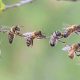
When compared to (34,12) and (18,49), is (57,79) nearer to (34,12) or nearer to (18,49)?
(18,49)

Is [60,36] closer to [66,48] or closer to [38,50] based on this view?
[66,48]

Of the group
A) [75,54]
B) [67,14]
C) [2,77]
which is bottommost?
[2,77]

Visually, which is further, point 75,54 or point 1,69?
point 1,69

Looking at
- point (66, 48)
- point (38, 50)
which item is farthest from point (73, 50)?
point (38, 50)

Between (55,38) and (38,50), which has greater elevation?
(55,38)

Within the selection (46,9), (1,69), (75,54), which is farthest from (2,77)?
(75,54)

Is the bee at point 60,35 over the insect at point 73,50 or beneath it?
over

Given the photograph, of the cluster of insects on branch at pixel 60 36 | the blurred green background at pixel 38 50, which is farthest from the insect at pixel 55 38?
the blurred green background at pixel 38 50

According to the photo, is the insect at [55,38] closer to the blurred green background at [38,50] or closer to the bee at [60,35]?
the bee at [60,35]
